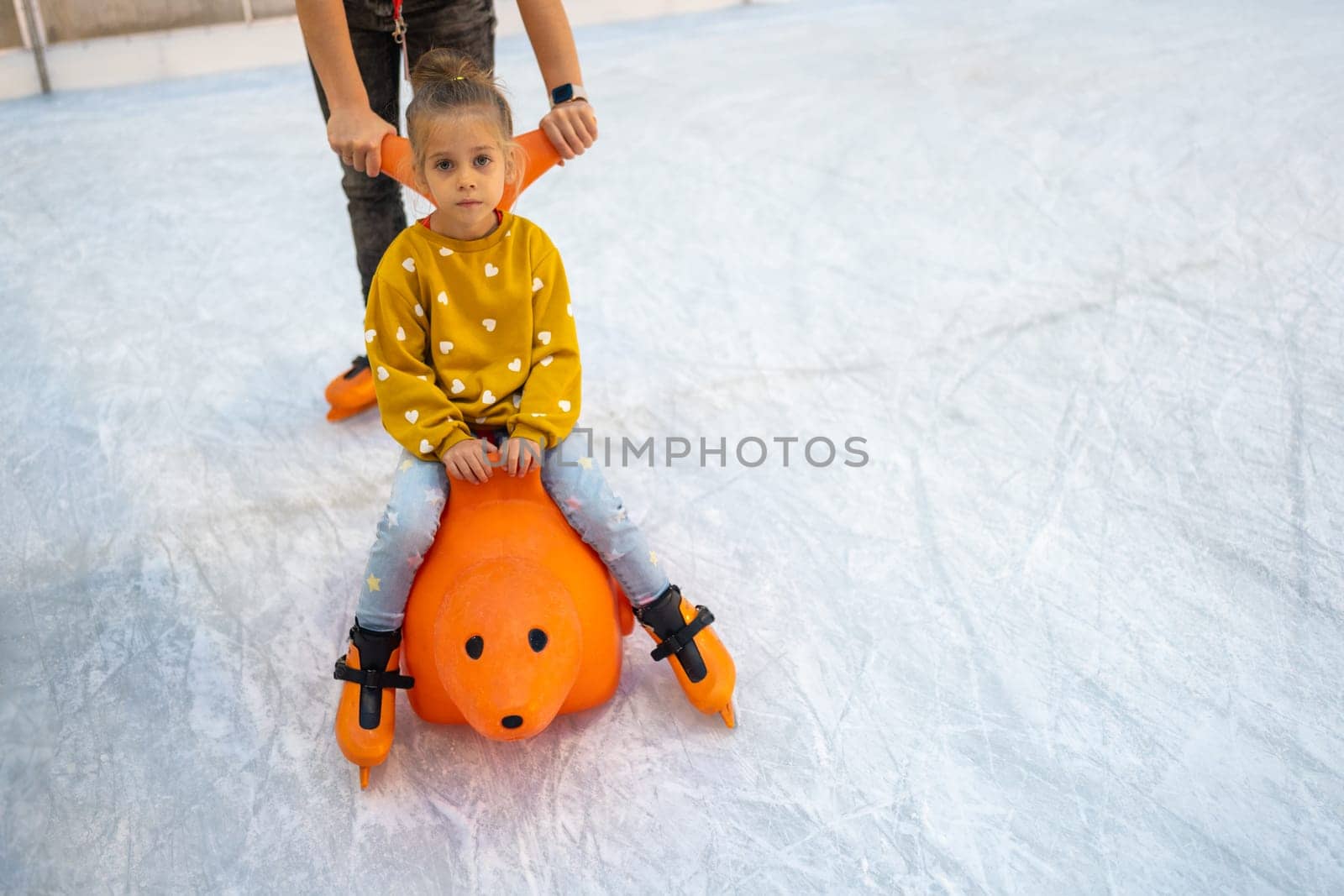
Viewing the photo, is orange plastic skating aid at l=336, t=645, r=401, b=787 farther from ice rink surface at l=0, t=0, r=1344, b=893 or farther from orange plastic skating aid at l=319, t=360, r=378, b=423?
orange plastic skating aid at l=319, t=360, r=378, b=423

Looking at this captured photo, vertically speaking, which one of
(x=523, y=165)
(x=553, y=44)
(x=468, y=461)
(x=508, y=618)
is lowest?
(x=508, y=618)

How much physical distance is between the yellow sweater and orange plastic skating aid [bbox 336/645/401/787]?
282 millimetres

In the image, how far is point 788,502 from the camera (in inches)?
68.2

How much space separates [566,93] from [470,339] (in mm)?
327

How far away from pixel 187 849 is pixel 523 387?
59cm

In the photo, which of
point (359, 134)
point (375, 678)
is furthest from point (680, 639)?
point (359, 134)

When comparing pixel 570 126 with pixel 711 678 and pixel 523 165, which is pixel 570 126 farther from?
pixel 711 678

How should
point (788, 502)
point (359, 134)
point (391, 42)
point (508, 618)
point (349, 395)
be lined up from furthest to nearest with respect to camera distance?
1. point (349, 395)
2. point (788, 502)
3. point (391, 42)
4. point (359, 134)
5. point (508, 618)

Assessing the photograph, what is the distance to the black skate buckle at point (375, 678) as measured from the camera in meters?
1.25

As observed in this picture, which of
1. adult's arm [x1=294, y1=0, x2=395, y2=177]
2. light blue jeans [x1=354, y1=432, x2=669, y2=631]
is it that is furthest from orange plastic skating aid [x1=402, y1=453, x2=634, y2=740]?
adult's arm [x1=294, y1=0, x2=395, y2=177]

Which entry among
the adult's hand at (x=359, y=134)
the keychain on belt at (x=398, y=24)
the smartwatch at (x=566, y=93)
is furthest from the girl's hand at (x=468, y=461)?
the keychain on belt at (x=398, y=24)

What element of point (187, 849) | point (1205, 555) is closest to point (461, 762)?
point (187, 849)

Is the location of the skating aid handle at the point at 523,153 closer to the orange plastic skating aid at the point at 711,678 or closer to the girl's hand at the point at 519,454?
the girl's hand at the point at 519,454

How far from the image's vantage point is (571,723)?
133 cm
